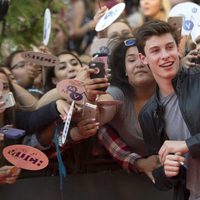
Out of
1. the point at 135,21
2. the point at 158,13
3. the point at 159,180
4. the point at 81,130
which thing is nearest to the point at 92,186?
the point at 81,130

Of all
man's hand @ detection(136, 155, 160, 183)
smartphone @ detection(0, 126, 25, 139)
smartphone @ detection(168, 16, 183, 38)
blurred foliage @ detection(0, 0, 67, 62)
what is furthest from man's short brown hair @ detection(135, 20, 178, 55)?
blurred foliage @ detection(0, 0, 67, 62)

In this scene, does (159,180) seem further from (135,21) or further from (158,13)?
(135,21)

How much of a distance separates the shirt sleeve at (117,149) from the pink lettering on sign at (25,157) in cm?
73

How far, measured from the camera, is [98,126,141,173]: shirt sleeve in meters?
4.30

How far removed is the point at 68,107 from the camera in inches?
153

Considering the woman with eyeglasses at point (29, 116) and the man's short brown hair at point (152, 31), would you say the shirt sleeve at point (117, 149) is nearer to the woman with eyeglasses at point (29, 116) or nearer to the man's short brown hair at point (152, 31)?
the woman with eyeglasses at point (29, 116)

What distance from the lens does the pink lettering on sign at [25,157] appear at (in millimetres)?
3742

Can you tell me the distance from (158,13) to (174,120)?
8.73 feet

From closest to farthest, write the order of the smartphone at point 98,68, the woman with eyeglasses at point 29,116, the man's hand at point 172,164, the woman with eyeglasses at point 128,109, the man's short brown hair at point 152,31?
the man's hand at point 172,164, the man's short brown hair at point 152,31, the smartphone at point 98,68, the woman with eyeglasses at point 29,116, the woman with eyeglasses at point 128,109

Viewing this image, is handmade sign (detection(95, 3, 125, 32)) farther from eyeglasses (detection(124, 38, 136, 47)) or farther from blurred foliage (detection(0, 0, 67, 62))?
blurred foliage (detection(0, 0, 67, 62))

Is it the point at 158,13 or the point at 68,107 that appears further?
the point at 158,13

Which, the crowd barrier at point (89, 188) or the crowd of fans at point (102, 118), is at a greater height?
the crowd of fans at point (102, 118)

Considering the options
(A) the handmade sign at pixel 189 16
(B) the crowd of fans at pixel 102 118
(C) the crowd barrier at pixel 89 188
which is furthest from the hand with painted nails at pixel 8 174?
(A) the handmade sign at pixel 189 16

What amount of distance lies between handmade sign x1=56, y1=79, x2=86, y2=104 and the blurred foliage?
6.96 ft
